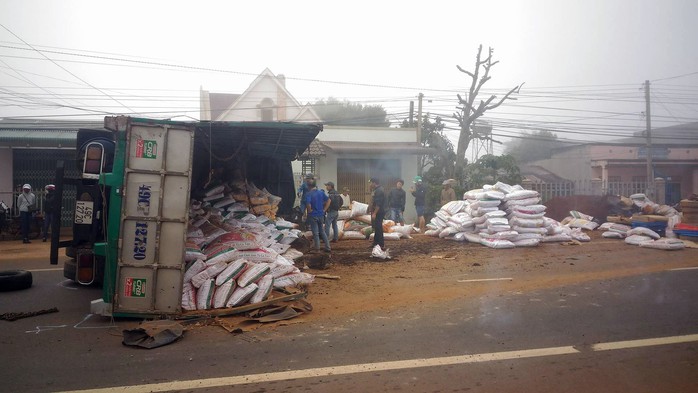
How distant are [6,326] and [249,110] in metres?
29.0

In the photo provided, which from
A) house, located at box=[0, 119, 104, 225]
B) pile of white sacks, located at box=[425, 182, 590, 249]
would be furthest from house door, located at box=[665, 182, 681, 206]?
house, located at box=[0, 119, 104, 225]

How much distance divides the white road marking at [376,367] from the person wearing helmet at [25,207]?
11881mm

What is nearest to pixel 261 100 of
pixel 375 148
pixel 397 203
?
pixel 375 148

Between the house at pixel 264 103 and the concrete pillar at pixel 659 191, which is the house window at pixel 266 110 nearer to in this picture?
the house at pixel 264 103

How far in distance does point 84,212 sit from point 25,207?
9.13 m

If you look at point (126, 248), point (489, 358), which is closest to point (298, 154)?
point (126, 248)

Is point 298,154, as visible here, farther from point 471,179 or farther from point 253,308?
point 471,179

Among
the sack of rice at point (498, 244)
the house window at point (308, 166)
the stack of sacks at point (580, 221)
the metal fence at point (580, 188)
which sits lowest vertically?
the sack of rice at point (498, 244)

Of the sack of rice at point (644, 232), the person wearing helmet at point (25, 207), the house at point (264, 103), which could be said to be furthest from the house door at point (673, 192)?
the person wearing helmet at point (25, 207)

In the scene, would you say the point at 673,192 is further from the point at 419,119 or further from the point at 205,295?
the point at 205,295

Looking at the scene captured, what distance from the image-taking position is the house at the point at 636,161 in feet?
63.6

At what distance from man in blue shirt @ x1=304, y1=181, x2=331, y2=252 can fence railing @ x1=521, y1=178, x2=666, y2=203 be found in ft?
32.9

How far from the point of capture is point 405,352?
4641 mm

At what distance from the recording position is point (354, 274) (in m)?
8.48
